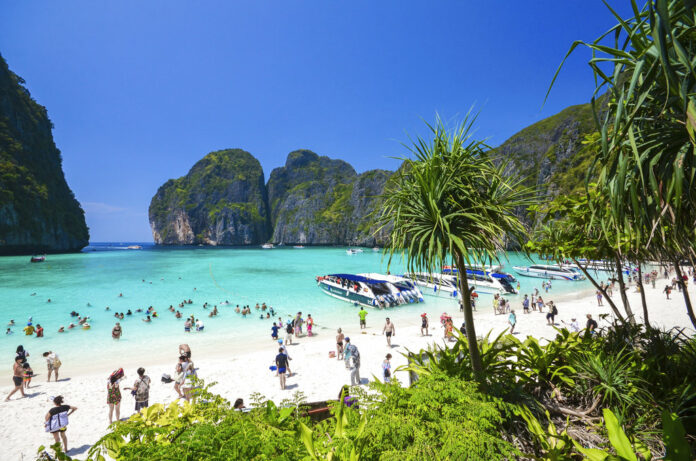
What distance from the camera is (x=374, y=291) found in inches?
1072

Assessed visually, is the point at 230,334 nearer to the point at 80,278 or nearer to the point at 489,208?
the point at 489,208

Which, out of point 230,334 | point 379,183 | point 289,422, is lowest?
point 230,334

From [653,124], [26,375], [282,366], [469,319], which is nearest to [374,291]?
[282,366]

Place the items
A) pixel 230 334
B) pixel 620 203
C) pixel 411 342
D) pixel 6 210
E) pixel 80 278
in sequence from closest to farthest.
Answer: pixel 620 203
pixel 411 342
pixel 230 334
pixel 80 278
pixel 6 210

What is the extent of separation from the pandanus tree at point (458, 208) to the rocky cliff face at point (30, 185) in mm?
116240

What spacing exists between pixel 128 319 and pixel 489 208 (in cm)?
2897

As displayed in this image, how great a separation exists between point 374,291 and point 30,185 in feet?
376

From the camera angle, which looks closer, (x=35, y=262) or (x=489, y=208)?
(x=489, y=208)

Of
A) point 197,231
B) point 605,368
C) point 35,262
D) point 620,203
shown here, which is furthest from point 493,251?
point 197,231

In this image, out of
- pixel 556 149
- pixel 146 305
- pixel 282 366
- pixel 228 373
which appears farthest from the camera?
pixel 556 149

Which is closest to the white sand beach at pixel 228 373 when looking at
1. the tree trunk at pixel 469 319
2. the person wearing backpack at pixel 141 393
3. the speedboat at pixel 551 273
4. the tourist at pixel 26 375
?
the tourist at pixel 26 375

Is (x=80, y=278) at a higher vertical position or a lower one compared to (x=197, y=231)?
lower

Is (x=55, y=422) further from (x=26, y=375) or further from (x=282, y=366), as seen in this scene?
(x=26, y=375)

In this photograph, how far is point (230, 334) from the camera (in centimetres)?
2012
